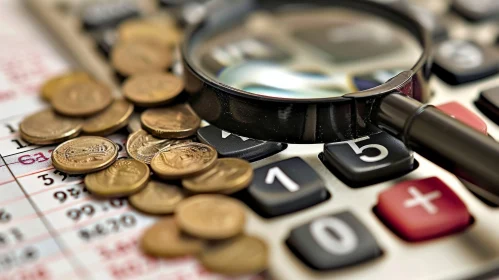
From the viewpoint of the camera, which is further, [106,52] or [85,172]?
[106,52]

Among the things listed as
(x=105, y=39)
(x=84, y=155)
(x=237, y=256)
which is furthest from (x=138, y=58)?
A: (x=237, y=256)


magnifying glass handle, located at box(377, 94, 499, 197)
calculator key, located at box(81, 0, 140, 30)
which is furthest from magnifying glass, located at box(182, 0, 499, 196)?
calculator key, located at box(81, 0, 140, 30)

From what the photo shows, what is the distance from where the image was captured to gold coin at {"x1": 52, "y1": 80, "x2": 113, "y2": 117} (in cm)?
54

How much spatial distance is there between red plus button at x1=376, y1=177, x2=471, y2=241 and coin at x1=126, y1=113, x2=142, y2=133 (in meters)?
0.20

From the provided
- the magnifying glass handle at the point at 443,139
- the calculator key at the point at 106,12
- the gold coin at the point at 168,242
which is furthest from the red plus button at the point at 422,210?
the calculator key at the point at 106,12

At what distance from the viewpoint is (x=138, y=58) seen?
0.62m

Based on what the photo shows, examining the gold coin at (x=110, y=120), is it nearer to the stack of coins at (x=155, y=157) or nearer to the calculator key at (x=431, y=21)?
the stack of coins at (x=155, y=157)

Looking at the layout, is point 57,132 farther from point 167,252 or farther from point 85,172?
point 167,252

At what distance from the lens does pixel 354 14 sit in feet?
2.28

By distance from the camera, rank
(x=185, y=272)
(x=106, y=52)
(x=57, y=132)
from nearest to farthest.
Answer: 1. (x=185, y=272)
2. (x=57, y=132)
3. (x=106, y=52)

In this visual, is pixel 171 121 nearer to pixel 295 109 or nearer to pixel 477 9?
pixel 295 109

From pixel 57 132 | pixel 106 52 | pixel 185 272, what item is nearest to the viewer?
pixel 185 272

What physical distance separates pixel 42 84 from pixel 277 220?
29 cm

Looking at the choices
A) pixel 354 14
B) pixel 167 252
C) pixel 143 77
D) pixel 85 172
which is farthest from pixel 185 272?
pixel 354 14
